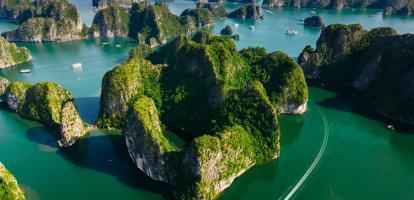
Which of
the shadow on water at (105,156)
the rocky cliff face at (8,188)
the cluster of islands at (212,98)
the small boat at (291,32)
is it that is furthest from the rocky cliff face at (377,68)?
the rocky cliff face at (8,188)

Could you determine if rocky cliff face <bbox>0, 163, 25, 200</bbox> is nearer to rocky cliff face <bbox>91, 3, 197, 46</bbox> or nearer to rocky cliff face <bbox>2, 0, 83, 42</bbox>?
rocky cliff face <bbox>91, 3, 197, 46</bbox>

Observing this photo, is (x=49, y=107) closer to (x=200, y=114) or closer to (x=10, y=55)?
(x=200, y=114)

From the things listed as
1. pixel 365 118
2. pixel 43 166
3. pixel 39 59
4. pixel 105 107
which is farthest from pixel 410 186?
pixel 39 59

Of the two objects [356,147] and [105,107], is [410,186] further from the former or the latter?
[105,107]

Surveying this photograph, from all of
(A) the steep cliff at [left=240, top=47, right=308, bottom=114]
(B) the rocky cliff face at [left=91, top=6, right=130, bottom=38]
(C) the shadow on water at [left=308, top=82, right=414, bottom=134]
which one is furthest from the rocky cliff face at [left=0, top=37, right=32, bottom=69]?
(C) the shadow on water at [left=308, top=82, right=414, bottom=134]

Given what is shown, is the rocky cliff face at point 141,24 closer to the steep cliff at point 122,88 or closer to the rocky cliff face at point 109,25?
the rocky cliff face at point 109,25

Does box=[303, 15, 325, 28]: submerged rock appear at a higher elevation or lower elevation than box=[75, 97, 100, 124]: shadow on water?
higher

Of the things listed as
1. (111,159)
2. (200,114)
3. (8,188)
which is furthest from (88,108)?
(8,188)
